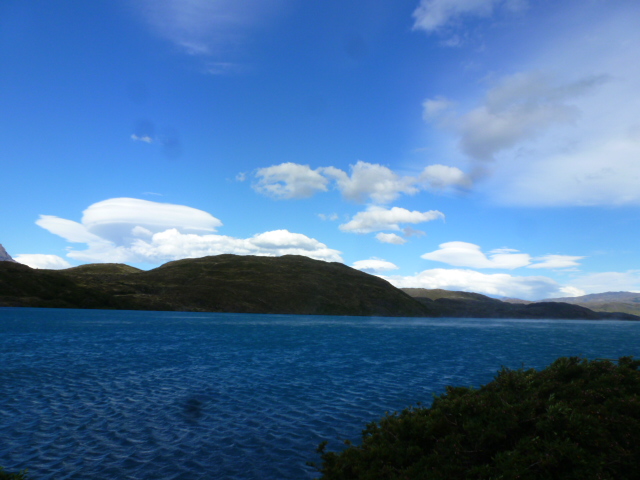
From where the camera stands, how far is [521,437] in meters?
15.4

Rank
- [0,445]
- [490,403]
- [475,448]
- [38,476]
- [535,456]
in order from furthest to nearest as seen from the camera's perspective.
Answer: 1. [0,445]
2. [490,403]
3. [38,476]
4. [475,448]
5. [535,456]

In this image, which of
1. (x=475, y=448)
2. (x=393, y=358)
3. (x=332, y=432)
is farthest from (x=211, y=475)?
(x=393, y=358)

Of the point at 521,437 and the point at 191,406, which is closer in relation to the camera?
the point at 521,437

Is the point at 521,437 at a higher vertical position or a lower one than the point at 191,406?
higher

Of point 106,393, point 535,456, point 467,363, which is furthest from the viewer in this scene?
point 467,363

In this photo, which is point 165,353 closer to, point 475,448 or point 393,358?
Answer: point 393,358

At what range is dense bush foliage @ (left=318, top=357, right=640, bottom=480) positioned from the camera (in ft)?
43.1

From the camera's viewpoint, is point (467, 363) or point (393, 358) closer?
point (467, 363)

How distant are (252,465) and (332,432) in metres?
6.63

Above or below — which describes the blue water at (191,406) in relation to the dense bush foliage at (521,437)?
below

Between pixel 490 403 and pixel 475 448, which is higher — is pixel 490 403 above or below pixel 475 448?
above

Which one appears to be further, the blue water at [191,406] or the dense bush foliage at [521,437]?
the blue water at [191,406]

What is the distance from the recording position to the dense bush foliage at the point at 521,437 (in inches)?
517

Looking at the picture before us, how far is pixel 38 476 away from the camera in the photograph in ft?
56.4
